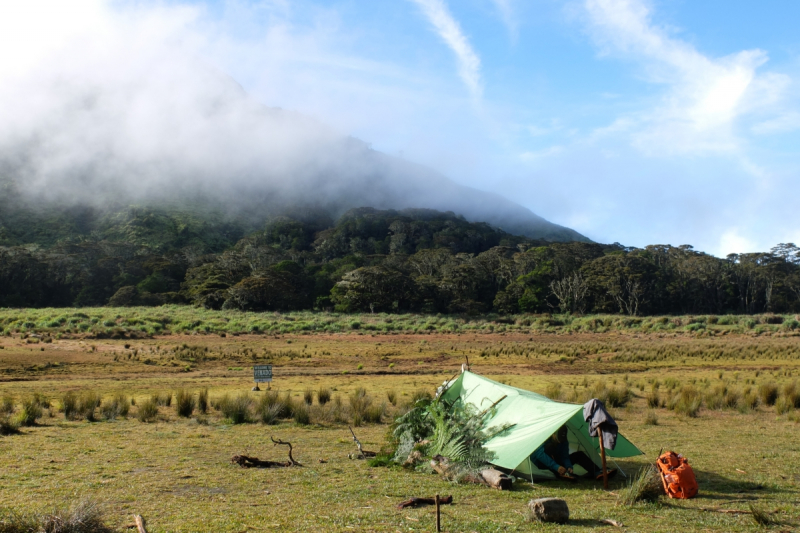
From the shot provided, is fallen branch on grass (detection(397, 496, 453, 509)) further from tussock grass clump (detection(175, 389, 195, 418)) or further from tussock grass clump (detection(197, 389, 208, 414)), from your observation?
tussock grass clump (detection(197, 389, 208, 414))

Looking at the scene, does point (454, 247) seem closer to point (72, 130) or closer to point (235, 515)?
point (235, 515)

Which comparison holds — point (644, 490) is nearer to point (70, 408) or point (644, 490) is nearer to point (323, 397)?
point (323, 397)

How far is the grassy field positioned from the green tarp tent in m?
0.59

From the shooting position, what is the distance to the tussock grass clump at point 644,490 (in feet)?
25.7

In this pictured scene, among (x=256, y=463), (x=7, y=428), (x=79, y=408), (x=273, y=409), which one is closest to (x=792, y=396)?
(x=273, y=409)

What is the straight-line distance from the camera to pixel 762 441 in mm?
12961

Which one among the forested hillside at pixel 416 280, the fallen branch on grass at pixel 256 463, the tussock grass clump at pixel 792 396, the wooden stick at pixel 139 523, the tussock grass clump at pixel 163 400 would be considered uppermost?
the forested hillside at pixel 416 280

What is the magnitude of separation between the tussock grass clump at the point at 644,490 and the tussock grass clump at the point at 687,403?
10.5 metres

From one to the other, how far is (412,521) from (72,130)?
225708mm

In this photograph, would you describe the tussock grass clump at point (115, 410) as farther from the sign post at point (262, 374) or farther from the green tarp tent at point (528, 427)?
the green tarp tent at point (528, 427)

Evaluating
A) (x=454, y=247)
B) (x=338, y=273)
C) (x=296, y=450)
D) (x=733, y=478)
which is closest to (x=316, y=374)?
(x=296, y=450)

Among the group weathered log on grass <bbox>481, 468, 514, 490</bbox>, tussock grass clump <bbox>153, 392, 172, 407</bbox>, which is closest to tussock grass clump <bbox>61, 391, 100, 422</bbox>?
tussock grass clump <bbox>153, 392, 172, 407</bbox>

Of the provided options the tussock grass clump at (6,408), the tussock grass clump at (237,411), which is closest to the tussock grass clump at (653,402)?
the tussock grass clump at (237,411)

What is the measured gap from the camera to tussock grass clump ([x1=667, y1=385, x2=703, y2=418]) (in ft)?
56.4
